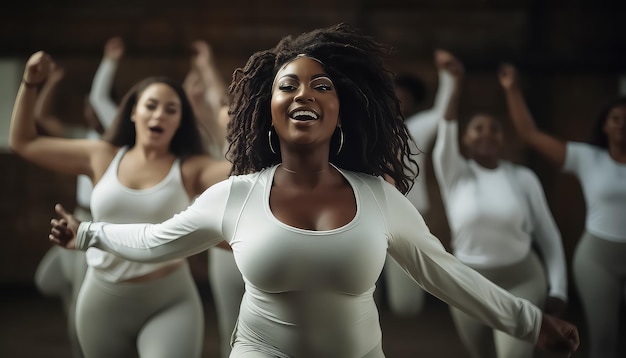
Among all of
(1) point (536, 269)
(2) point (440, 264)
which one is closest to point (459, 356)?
(1) point (536, 269)

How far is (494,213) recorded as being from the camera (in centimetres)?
362

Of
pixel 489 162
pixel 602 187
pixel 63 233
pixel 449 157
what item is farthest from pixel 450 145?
pixel 63 233

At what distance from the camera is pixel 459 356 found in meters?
4.91

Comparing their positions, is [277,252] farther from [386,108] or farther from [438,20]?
[438,20]

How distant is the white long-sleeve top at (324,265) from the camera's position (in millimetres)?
1969

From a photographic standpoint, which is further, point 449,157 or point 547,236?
point 449,157

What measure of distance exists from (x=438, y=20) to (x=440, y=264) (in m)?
5.40

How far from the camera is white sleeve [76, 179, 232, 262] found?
213 cm

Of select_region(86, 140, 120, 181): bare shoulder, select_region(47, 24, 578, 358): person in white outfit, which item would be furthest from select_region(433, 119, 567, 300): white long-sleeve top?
select_region(86, 140, 120, 181): bare shoulder

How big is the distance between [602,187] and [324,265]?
2.48 m

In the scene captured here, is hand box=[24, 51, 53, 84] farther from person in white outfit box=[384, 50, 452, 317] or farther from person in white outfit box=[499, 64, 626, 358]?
person in white outfit box=[499, 64, 626, 358]

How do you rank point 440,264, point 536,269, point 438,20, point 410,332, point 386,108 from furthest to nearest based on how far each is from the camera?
point 438,20 → point 410,332 → point 536,269 → point 386,108 → point 440,264

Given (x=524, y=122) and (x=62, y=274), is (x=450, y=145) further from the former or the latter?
(x=62, y=274)

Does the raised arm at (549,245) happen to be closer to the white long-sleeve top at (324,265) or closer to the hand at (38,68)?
the white long-sleeve top at (324,265)
